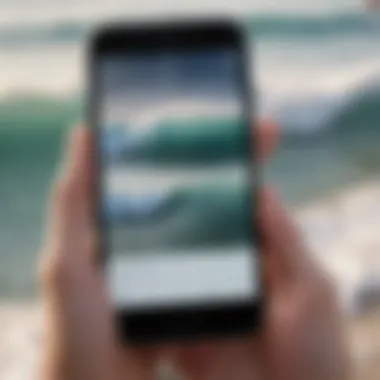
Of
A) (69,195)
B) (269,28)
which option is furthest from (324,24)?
(69,195)

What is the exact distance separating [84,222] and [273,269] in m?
0.08

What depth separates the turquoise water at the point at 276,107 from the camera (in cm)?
48

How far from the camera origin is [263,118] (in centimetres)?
49

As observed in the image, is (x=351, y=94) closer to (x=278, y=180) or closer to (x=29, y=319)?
(x=278, y=180)

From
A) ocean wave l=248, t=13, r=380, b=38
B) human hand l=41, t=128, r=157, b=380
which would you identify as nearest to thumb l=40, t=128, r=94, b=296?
human hand l=41, t=128, r=157, b=380

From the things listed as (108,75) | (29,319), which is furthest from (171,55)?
(29,319)

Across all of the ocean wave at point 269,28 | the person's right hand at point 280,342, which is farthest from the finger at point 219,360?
the ocean wave at point 269,28

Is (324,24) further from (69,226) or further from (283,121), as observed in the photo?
(69,226)

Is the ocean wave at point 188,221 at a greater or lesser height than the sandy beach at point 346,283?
greater

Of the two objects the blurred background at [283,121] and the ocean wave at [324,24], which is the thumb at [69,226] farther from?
the ocean wave at [324,24]

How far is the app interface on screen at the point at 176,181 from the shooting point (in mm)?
448

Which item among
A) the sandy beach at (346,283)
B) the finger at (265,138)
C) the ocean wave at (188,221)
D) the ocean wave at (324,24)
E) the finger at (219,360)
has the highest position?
the ocean wave at (324,24)

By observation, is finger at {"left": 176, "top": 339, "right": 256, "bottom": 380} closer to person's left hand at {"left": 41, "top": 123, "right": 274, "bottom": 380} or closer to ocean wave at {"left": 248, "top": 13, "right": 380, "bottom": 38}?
person's left hand at {"left": 41, "top": 123, "right": 274, "bottom": 380}

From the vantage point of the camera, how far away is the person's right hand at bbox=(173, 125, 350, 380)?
45cm
